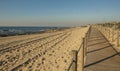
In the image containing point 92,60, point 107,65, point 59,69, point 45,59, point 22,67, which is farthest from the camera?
point 45,59

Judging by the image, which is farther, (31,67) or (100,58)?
(31,67)

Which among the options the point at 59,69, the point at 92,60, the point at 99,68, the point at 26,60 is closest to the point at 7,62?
the point at 26,60

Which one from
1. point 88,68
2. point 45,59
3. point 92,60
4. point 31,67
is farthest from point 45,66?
point 88,68

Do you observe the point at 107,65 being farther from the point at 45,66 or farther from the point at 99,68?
the point at 45,66

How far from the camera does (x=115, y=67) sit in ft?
24.4

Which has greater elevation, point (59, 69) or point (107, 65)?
point (107, 65)

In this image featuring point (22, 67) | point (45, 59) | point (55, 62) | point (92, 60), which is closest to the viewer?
point (92, 60)

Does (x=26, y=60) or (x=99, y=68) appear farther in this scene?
(x=26, y=60)

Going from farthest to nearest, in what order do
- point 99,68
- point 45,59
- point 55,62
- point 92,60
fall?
point 45,59, point 55,62, point 92,60, point 99,68

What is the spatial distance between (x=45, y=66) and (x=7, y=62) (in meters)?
2.68

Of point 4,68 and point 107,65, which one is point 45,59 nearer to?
point 4,68

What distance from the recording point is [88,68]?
287 inches

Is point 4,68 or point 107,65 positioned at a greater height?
point 107,65

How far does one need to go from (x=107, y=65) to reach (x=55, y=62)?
442 cm
